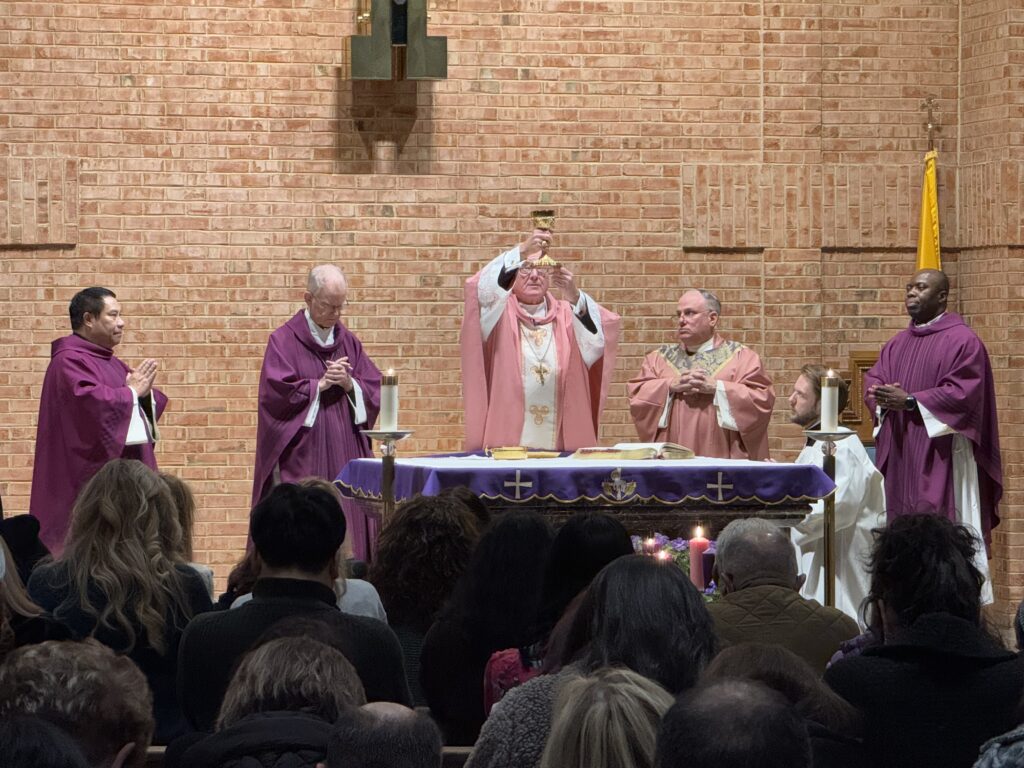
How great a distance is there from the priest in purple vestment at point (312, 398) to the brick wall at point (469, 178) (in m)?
1.12

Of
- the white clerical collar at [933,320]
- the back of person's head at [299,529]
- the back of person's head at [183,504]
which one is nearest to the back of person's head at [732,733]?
the back of person's head at [299,529]

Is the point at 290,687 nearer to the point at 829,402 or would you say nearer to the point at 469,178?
the point at 829,402

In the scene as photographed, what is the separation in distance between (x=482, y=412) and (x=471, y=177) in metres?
2.02

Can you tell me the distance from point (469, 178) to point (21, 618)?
24.0 feet

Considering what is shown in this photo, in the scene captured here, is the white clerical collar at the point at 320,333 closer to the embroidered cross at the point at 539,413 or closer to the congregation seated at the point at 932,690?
the embroidered cross at the point at 539,413

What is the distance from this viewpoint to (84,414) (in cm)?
949

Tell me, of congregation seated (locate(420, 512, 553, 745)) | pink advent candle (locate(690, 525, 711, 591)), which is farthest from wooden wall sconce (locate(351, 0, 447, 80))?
congregation seated (locate(420, 512, 553, 745))

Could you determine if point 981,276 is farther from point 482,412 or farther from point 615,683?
point 615,683

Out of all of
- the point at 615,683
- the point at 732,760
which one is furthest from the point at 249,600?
the point at 732,760

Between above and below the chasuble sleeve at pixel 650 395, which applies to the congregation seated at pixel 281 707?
below

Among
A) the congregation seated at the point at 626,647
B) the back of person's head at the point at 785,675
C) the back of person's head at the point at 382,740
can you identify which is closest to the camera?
the back of person's head at the point at 382,740

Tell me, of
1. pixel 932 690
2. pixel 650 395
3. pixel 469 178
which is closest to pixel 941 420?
pixel 650 395

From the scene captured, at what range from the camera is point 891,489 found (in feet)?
33.3

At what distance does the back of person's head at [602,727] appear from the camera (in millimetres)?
2764
